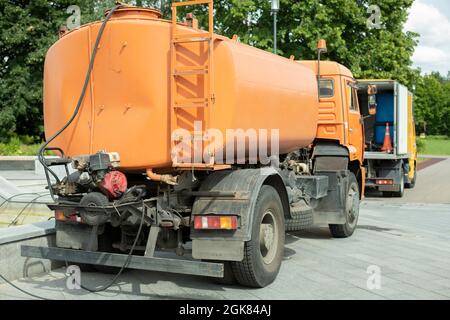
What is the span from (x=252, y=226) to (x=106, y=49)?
2.38 metres

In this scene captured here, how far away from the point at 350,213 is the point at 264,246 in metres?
3.94

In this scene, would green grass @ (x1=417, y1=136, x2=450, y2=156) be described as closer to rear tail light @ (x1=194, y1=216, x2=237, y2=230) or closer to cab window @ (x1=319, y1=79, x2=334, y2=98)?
cab window @ (x1=319, y1=79, x2=334, y2=98)

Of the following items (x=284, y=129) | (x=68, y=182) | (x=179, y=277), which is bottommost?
(x=179, y=277)

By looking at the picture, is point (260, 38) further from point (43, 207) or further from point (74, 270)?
point (74, 270)

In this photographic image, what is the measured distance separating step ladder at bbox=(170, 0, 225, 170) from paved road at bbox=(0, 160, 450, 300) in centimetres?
160

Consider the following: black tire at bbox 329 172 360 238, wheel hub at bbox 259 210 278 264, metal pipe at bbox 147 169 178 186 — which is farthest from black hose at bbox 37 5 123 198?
black tire at bbox 329 172 360 238

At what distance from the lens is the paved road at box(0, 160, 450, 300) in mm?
6012

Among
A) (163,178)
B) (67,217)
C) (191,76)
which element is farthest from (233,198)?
(67,217)

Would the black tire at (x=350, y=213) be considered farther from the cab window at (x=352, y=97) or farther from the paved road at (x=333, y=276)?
the cab window at (x=352, y=97)

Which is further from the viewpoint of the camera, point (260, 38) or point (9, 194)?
point (260, 38)

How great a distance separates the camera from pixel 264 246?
6.30m

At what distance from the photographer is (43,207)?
1115 centimetres

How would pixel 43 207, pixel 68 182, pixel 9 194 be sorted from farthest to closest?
pixel 9 194 < pixel 43 207 < pixel 68 182
